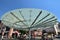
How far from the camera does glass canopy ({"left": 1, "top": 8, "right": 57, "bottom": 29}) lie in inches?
884

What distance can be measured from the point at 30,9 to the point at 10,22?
12.1 feet

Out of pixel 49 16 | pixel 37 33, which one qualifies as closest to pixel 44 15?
pixel 49 16

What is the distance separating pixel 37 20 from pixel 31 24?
1.48m

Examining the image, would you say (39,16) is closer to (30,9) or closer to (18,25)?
(30,9)

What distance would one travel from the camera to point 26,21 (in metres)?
24.9

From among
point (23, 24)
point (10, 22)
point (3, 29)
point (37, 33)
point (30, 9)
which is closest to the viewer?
point (30, 9)

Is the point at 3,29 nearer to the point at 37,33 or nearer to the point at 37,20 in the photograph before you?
the point at 37,33

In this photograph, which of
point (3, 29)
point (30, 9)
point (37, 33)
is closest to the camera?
point (30, 9)

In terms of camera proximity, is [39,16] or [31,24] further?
[31,24]

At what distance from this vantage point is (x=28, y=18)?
944 inches

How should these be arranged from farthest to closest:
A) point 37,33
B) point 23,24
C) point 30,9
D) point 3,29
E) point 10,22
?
point 3,29 → point 37,33 → point 23,24 → point 10,22 → point 30,9

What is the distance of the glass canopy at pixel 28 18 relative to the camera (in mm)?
22456

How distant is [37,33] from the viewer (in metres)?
44.4

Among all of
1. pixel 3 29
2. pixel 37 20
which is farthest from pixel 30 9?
pixel 3 29
